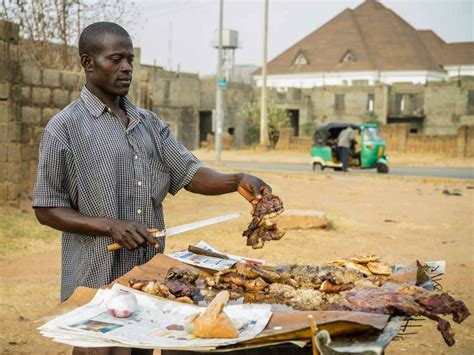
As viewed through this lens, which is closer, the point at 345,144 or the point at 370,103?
the point at 345,144

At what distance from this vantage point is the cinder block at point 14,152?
9.30 metres

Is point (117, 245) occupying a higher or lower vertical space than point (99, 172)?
lower

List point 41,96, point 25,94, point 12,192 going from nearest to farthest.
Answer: point 12,192, point 25,94, point 41,96

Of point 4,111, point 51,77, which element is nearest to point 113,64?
point 4,111

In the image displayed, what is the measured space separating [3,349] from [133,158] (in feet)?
8.35

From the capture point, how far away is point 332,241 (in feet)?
29.4

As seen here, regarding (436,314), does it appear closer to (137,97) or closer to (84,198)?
(84,198)

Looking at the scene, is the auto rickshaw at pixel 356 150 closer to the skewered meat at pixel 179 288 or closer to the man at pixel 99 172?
the man at pixel 99 172

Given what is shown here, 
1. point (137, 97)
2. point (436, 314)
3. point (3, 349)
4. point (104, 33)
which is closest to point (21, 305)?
point (3, 349)

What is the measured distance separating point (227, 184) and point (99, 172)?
22.4 inches

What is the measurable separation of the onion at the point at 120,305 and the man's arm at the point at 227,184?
71cm

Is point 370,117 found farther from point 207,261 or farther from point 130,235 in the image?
point 130,235

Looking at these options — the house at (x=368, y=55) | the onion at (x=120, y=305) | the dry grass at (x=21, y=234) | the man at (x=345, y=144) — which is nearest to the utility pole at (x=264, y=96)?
the man at (x=345, y=144)

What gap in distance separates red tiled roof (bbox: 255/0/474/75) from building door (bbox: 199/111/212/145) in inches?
638
